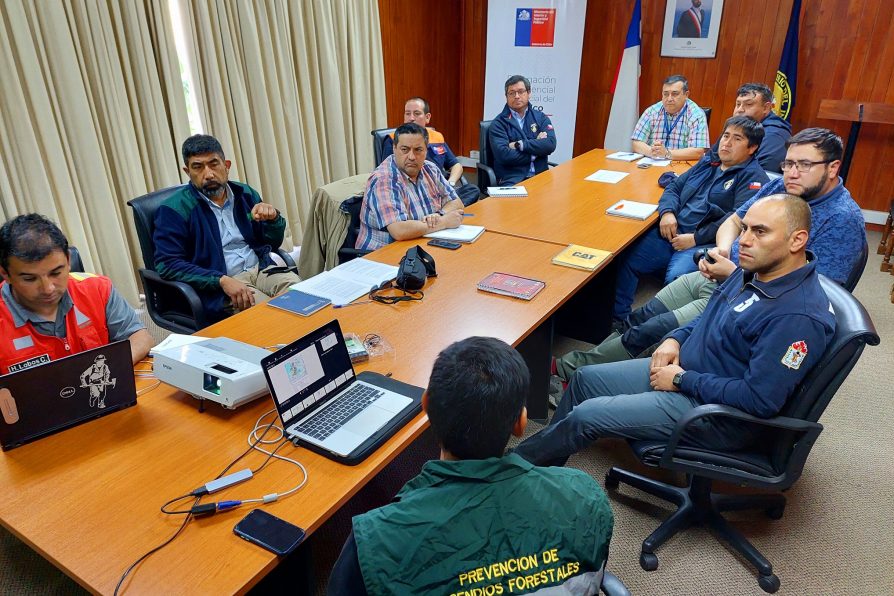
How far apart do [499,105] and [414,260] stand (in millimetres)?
4652

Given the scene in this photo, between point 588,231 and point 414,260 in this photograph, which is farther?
point 588,231

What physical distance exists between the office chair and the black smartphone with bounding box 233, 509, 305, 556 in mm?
1374

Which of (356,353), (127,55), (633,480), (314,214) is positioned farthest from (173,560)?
(127,55)

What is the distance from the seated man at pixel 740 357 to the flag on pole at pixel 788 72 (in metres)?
4.01

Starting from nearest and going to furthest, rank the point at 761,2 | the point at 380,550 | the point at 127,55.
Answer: the point at 380,550 → the point at 127,55 → the point at 761,2

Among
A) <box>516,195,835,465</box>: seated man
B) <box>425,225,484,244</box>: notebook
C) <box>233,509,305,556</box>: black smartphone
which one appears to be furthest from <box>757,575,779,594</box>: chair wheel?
<box>425,225,484,244</box>: notebook

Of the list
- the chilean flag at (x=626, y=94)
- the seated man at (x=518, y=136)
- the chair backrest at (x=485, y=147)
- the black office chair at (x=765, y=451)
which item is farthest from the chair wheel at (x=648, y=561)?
the chilean flag at (x=626, y=94)

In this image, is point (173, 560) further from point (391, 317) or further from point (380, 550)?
point (391, 317)

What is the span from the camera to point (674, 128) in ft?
15.1

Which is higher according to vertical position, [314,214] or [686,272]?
[314,214]

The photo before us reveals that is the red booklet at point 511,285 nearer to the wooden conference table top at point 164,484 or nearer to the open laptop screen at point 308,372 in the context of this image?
the wooden conference table top at point 164,484

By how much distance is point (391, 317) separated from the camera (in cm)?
207

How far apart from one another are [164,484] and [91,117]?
2978 mm

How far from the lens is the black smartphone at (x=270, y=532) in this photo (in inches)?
44.8
